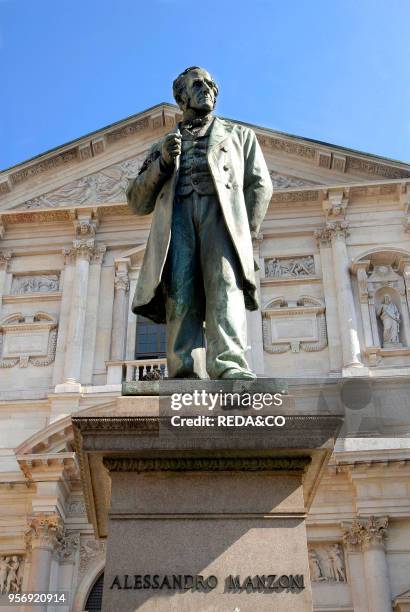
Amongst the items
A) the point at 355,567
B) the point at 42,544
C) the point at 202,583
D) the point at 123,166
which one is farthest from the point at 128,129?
the point at 202,583

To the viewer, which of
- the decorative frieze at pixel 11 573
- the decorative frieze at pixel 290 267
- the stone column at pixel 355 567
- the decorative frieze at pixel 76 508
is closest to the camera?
the stone column at pixel 355 567

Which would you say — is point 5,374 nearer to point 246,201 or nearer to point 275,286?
point 275,286

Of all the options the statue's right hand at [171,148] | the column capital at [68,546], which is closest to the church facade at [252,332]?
the column capital at [68,546]

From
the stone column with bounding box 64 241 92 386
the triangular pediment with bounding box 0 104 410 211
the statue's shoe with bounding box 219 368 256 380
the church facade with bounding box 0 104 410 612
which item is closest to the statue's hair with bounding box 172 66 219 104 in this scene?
the statue's shoe with bounding box 219 368 256 380

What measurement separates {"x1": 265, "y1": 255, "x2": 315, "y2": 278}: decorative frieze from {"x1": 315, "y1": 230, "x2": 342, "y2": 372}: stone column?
0.30 metres

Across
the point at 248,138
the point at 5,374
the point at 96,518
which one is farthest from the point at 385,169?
the point at 96,518

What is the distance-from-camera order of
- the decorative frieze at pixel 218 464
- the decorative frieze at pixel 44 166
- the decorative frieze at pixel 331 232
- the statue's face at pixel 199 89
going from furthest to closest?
the decorative frieze at pixel 44 166 → the decorative frieze at pixel 331 232 → the statue's face at pixel 199 89 → the decorative frieze at pixel 218 464

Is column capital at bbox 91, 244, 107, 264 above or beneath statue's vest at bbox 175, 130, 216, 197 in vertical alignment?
above

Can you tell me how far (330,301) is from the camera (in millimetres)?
15938

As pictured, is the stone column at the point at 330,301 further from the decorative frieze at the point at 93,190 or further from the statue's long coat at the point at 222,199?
the statue's long coat at the point at 222,199

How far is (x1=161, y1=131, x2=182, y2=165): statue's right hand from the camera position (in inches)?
169

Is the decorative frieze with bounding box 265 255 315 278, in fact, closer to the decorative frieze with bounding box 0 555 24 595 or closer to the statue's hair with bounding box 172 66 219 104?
the decorative frieze with bounding box 0 555 24 595

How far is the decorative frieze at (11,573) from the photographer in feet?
42.3

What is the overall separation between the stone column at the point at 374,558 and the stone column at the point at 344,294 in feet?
10.4
